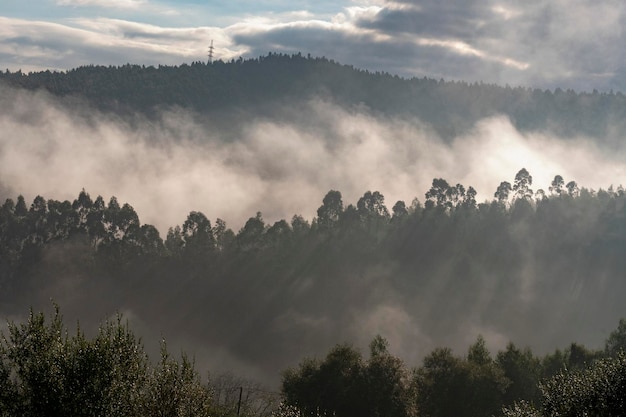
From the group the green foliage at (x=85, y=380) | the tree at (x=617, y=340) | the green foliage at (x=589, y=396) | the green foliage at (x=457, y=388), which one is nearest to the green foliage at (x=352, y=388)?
the green foliage at (x=457, y=388)

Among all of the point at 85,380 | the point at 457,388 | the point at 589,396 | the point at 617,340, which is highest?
the point at 589,396

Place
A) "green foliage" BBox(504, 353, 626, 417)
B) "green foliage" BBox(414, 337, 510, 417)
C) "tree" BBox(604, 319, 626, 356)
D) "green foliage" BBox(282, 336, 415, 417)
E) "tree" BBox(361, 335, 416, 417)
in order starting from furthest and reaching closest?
"tree" BBox(604, 319, 626, 356) → "green foliage" BBox(414, 337, 510, 417) → "green foliage" BBox(282, 336, 415, 417) → "tree" BBox(361, 335, 416, 417) → "green foliage" BBox(504, 353, 626, 417)

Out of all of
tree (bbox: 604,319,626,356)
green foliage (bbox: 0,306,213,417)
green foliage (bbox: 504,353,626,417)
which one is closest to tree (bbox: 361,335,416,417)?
green foliage (bbox: 504,353,626,417)

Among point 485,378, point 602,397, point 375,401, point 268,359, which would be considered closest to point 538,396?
point 485,378

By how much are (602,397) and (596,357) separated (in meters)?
64.3

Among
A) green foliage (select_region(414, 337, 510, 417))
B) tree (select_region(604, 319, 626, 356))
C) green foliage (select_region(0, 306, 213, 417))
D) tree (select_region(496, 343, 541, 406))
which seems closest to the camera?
green foliage (select_region(0, 306, 213, 417))

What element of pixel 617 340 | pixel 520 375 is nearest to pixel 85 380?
pixel 520 375

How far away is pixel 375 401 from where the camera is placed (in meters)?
84.9

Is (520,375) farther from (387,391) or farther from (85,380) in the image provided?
(85,380)

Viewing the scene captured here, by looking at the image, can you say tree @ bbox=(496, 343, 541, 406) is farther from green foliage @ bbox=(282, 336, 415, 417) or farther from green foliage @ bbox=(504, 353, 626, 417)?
green foliage @ bbox=(504, 353, 626, 417)

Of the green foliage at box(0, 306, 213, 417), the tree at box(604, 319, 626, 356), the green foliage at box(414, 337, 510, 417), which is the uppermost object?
the green foliage at box(0, 306, 213, 417)

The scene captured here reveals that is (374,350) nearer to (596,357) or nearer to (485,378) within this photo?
(485,378)

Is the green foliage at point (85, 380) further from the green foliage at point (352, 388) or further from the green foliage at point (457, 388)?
the green foliage at point (457, 388)

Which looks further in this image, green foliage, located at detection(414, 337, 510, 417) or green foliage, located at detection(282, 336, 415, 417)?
green foliage, located at detection(414, 337, 510, 417)
